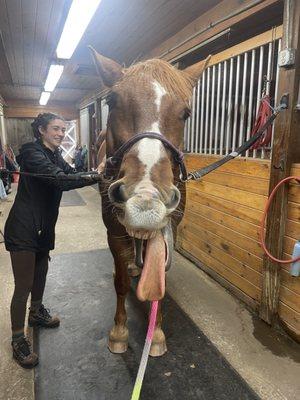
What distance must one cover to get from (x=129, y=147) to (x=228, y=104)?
1.89 metres

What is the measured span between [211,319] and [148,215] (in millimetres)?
1685

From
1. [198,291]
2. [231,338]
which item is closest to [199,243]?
[198,291]

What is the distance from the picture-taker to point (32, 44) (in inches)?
183

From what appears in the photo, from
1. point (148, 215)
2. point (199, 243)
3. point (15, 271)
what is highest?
point (148, 215)

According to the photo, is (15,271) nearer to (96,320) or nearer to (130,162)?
(96,320)

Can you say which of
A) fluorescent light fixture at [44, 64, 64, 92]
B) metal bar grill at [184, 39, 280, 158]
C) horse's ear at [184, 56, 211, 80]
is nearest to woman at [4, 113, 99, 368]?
horse's ear at [184, 56, 211, 80]

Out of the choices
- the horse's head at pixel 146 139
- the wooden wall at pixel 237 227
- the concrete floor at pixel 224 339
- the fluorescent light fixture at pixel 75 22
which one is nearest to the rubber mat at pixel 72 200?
the concrete floor at pixel 224 339

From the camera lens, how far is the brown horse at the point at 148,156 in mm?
1025

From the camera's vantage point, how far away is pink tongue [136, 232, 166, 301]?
1144mm

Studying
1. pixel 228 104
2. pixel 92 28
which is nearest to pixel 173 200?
pixel 228 104

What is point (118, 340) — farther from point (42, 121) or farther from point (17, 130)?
point (17, 130)

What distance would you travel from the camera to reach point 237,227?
2.62m

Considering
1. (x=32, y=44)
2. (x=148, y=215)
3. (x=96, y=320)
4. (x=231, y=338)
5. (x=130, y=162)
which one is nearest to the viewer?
(x=148, y=215)

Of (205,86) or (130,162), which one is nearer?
(130,162)
